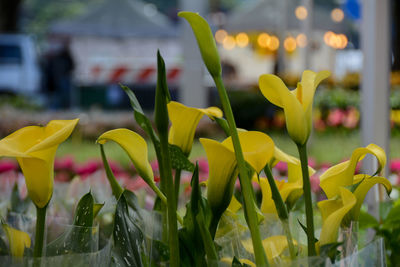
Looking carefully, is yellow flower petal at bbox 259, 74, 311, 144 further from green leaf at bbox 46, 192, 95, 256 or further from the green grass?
the green grass

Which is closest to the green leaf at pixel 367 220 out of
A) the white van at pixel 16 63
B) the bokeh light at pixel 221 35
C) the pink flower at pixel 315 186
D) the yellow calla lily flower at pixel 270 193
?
the yellow calla lily flower at pixel 270 193

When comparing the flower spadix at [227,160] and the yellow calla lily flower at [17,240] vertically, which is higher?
the flower spadix at [227,160]

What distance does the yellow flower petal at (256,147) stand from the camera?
1.94ft

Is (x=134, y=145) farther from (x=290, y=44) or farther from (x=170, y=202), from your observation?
(x=290, y=44)

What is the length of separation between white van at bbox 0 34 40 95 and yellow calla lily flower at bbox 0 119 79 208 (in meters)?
12.3

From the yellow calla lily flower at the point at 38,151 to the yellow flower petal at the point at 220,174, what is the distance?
5.4 inches

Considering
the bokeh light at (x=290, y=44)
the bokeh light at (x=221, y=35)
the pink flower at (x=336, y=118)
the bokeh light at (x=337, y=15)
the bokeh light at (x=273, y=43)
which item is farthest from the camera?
the bokeh light at (x=221, y=35)

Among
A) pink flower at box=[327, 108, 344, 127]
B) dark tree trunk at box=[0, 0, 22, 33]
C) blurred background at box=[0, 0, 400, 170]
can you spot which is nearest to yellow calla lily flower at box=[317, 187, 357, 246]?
blurred background at box=[0, 0, 400, 170]

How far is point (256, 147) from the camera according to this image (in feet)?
1.99

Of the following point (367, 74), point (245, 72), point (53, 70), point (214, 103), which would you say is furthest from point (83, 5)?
point (367, 74)

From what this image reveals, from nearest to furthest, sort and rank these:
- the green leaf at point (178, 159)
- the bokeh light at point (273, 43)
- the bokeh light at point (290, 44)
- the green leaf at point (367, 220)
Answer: the green leaf at point (178, 159)
the green leaf at point (367, 220)
the bokeh light at point (290, 44)
the bokeh light at point (273, 43)

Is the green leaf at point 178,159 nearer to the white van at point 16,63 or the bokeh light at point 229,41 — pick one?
the white van at point 16,63

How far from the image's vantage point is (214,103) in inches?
418

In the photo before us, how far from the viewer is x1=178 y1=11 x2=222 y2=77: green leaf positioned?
1.84 feet
